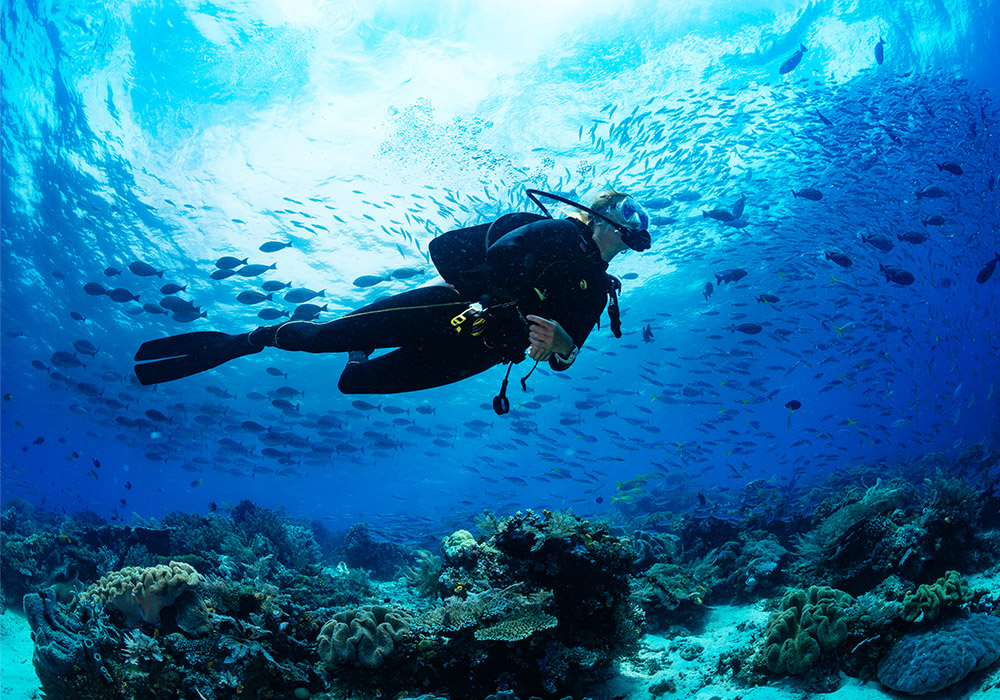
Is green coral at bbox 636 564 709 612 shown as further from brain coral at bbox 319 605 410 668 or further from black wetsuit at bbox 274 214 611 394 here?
black wetsuit at bbox 274 214 611 394

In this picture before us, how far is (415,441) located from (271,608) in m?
49.1

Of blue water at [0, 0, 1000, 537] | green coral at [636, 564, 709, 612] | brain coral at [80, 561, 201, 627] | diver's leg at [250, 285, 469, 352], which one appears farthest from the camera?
blue water at [0, 0, 1000, 537]

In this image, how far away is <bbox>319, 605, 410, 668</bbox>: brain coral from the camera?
3.35m

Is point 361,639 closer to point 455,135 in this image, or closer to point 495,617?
point 495,617

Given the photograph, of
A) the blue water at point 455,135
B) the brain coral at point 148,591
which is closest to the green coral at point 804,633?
the brain coral at point 148,591

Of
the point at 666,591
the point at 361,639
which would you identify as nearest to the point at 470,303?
the point at 361,639

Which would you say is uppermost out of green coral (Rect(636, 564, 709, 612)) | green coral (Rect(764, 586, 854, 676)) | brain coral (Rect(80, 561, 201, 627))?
brain coral (Rect(80, 561, 201, 627))

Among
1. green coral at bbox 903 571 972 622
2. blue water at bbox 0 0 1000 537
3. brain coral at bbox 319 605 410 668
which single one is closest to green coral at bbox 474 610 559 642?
brain coral at bbox 319 605 410 668

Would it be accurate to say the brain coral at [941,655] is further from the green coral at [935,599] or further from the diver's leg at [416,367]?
the diver's leg at [416,367]

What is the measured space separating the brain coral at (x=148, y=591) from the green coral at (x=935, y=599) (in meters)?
5.86

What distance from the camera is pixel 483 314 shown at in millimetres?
3014

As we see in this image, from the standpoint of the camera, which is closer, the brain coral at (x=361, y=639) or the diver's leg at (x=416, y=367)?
the brain coral at (x=361, y=639)

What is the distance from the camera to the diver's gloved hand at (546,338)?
2801 millimetres

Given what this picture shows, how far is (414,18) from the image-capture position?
12219 millimetres
